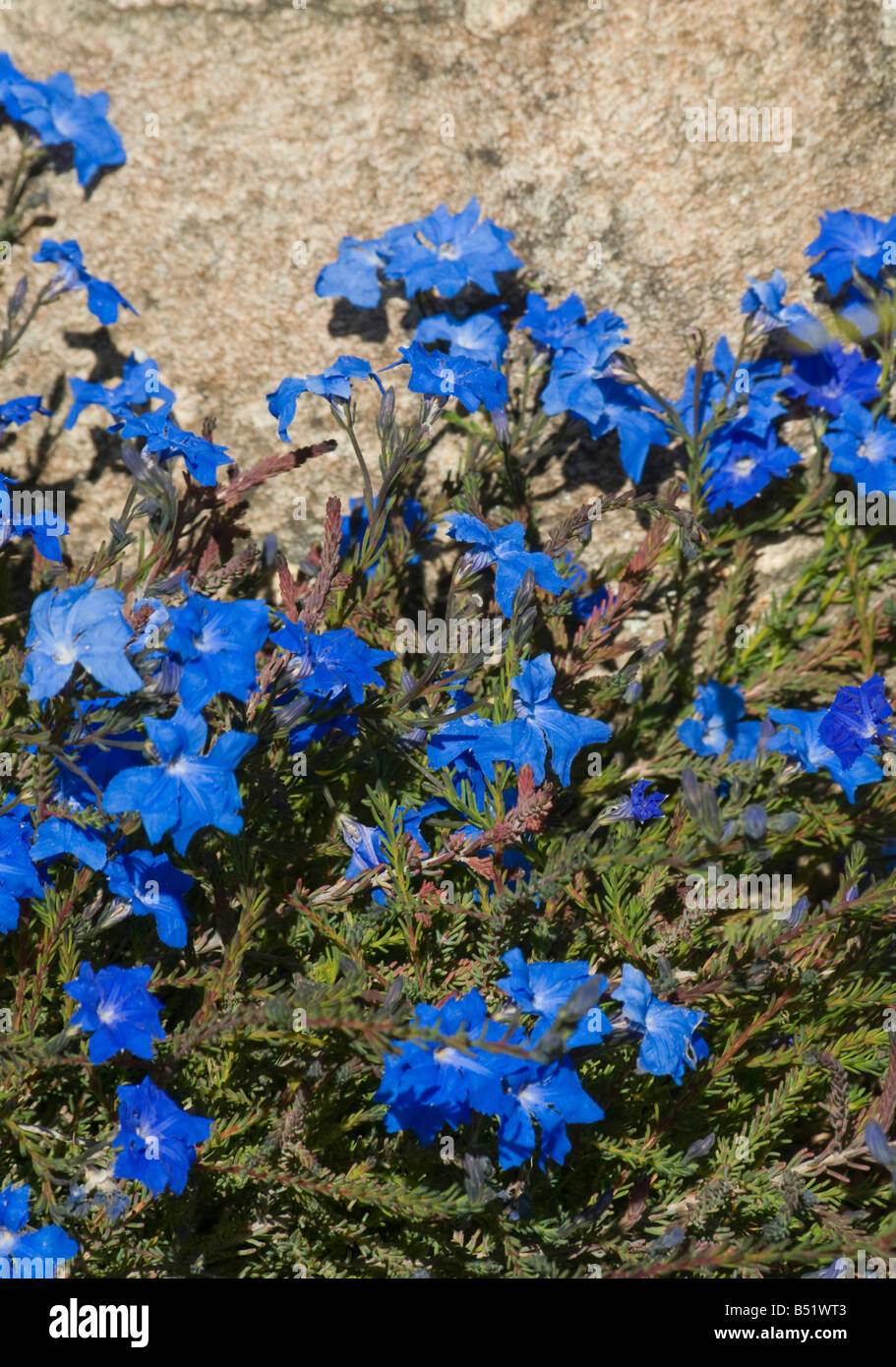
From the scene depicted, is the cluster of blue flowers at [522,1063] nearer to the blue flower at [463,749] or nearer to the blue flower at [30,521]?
the blue flower at [463,749]

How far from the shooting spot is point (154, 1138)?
6.35 feet

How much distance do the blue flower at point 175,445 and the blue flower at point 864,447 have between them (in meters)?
1.52

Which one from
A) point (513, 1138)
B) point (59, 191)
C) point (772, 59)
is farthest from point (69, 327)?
point (513, 1138)

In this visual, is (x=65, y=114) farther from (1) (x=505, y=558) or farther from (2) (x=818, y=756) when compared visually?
(2) (x=818, y=756)

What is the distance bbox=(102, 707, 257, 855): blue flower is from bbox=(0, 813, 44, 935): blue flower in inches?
13.3

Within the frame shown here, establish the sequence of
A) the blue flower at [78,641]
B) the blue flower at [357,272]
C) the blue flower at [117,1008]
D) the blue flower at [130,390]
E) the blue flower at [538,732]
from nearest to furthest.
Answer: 1. the blue flower at [78,641]
2. the blue flower at [117,1008]
3. the blue flower at [538,732]
4. the blue flower at [130,390]
5. the blue flower at [357,272]

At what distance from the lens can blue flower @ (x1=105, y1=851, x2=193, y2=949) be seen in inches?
80.5

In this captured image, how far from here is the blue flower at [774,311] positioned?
8.95 feet

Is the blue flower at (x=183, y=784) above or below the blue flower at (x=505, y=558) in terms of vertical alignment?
below

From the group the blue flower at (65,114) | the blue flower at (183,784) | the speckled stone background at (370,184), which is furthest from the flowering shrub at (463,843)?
the blue flower at (65,114)

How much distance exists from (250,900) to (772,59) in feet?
8.54

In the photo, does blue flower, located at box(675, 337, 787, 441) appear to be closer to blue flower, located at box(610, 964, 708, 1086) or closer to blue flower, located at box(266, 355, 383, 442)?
blue flower, located at box(266, 355, 383, 442)

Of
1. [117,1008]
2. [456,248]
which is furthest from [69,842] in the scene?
[456,248]

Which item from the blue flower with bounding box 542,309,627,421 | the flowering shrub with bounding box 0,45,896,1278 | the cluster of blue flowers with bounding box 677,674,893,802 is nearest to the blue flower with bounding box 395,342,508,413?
the flowering shrub with bounding box 0,45,896,1278
